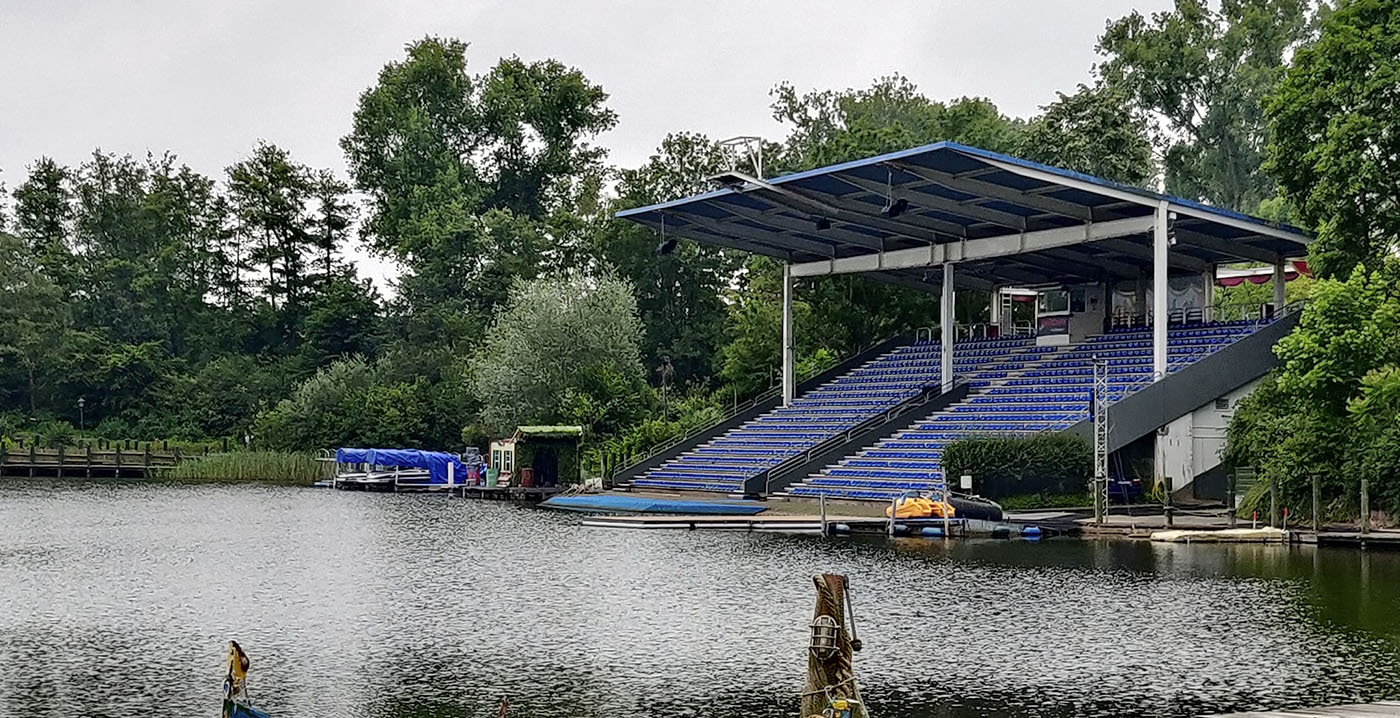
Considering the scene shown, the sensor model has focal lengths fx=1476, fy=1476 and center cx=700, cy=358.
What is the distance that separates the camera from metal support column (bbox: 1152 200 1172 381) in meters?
36.2

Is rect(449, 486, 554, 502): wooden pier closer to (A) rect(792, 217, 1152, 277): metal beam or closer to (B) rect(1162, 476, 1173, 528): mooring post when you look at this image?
(A) rect(792, 217, 1152, 277): metal beam

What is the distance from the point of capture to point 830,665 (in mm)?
11438

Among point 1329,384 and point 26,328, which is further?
point 26,328

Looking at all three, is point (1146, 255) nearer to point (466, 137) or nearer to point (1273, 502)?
point (1273, 502)

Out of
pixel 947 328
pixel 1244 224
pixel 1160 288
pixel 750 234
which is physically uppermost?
Result: pixel 750 234

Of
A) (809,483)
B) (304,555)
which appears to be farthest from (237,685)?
(809,483)

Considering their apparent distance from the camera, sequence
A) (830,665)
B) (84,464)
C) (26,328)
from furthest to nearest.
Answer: (26,328)
(84,464)
(830,665)

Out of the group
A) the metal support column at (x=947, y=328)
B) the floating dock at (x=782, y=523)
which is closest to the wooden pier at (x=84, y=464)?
the floating dock at (x=782, y=523)

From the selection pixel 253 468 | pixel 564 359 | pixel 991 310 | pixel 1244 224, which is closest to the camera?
pixel 1244 224

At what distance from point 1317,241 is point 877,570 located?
17823 millimetres

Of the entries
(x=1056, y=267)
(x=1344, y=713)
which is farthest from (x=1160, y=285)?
(x=1344, y=713)

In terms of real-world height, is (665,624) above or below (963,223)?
below

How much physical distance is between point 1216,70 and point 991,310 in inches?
1074

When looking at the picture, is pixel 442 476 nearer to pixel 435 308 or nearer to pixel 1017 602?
pixel 435 308
